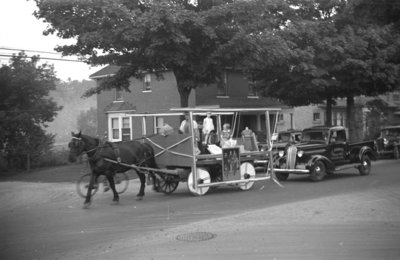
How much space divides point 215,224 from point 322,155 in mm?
8915

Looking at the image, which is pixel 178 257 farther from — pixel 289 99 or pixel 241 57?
pixel 289 99

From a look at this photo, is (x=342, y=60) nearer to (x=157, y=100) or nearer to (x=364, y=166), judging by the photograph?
(x=364, y=166)

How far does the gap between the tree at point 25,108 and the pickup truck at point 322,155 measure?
1365 centimetres

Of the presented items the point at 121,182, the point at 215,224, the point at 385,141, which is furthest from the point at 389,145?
the point at 215,224

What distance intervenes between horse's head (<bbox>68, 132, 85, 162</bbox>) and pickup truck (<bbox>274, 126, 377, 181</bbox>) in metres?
7.56

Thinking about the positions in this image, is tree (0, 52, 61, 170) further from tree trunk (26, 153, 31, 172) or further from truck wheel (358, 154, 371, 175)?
truck wheel (358, 154, 371, 175)

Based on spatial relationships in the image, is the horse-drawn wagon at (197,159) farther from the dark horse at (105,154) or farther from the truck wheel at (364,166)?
the truck wheel at (364,166)

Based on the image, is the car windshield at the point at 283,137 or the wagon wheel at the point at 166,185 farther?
the car windshield at the point at 283,137

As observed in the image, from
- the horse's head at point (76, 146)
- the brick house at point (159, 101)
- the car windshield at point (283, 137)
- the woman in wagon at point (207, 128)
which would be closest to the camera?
the horse's head at point (76, 146)

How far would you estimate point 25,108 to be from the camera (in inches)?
985

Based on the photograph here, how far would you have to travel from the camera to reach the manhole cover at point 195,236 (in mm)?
8079

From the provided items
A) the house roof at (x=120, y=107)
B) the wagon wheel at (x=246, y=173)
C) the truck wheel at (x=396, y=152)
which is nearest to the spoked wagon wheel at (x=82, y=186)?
the wagon wheel at (x=246, y=173)

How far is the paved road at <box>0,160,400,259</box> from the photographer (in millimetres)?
7324

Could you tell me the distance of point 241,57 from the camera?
19.9 m
